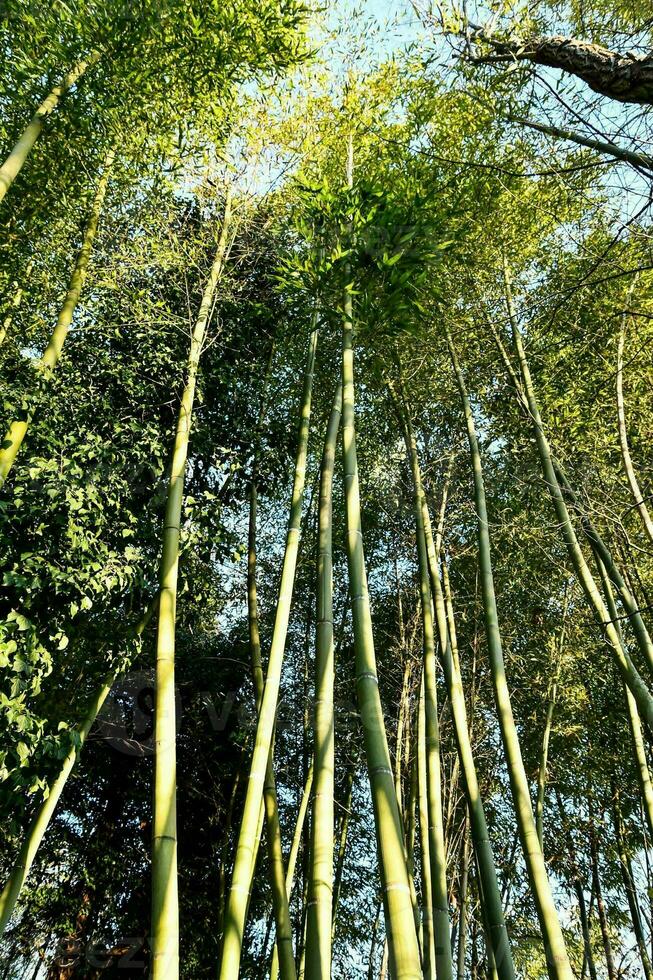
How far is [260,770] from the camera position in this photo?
2.77 metres

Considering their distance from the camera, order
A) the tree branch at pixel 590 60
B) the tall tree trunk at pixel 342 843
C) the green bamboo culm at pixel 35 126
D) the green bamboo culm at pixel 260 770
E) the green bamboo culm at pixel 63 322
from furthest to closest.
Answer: the tall tree trunk at pixel 342 843
the green bamboo culm at pixel 63 322
the green bamboo culm at pixel 35 126
the green bamboo culm at pixel 260 770
the tree branch at pixel 590 60

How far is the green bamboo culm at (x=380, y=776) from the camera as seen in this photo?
61.1 inches

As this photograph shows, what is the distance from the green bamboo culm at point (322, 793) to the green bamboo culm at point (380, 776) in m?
0.40

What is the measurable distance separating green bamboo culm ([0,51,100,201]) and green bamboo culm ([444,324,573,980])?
9.11 feet

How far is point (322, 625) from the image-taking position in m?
2.71

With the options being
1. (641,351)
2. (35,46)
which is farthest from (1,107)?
(641,351)

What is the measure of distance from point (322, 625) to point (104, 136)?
3104 mm

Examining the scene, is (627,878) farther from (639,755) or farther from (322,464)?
(322,464)

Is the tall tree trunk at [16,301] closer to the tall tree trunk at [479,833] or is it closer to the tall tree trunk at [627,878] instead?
the tall tree trunk at [479,833]

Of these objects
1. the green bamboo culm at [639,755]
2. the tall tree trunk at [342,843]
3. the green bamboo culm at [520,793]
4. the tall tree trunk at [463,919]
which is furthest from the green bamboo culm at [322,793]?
the tall tree trunk at [342,843]

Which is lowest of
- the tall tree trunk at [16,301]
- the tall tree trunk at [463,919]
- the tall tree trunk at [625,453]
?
the tall tree trunk at [463,919]

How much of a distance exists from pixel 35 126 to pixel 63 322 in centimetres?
101

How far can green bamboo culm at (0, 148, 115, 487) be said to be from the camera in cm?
327

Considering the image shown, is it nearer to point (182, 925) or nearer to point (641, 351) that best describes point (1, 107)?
point (641, 351)
